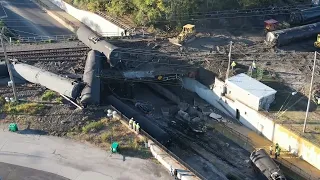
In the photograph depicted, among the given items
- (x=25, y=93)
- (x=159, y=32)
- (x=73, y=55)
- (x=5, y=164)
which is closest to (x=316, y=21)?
(x=159, y=32)

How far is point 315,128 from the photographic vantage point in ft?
109

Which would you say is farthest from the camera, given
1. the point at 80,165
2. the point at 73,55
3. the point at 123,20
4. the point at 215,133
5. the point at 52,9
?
the point at 52,9

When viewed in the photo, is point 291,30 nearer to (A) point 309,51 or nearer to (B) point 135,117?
(A) point 309,51

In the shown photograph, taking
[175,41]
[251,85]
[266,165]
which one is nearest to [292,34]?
[251,85]

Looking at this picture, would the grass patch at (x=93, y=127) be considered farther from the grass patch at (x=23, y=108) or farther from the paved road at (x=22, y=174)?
the paved road at (x=22, y=174)

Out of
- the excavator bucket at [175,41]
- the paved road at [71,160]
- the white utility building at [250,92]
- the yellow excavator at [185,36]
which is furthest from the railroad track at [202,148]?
the yellow excavator at [185,36]

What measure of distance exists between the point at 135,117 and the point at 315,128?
14.3m

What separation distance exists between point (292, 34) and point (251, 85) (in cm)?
1193

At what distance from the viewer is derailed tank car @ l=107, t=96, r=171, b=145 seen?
30797mm

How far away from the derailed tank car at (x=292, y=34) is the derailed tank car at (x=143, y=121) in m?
18.9

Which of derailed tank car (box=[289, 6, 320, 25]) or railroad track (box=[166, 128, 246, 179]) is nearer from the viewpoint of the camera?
railroad track (box=[166, 128, 246, 179])

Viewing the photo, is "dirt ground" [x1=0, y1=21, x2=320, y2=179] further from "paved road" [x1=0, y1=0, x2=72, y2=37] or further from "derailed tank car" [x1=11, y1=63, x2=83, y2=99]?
"paved road" [x1=0, y1=0, x2=72, y2=37]

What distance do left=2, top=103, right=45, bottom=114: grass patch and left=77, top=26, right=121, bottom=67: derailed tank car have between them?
8.80 metres

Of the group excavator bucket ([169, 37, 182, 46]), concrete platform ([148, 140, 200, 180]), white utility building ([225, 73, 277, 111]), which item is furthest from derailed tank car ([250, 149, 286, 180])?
excavator bucket ([169, 37, 182, 46])
